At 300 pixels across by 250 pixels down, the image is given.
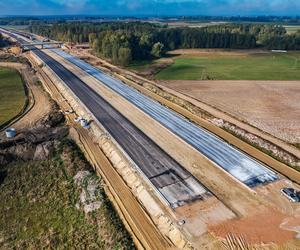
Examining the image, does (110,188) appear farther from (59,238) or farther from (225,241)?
(225,241)

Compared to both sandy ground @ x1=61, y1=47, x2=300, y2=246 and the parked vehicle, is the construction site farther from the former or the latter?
the parked vehicle

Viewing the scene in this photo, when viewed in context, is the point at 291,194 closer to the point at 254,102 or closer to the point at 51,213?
the point at 51,213

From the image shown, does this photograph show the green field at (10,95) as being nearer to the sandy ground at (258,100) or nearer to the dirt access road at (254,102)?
the dirt access road at (254,102)

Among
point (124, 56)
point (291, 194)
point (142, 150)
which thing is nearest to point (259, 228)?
point (291, 194)

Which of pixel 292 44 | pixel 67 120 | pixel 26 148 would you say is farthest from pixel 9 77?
pixel 292 44

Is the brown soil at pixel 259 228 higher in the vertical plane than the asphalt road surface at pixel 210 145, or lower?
higher

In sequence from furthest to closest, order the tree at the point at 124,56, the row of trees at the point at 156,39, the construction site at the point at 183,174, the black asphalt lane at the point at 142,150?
1. the row of trees at the point at 156,39
2. the tree at the point at 124,56
3. the black asphalt lane at the point at 142,150
4. the construction site at the point at 183,174

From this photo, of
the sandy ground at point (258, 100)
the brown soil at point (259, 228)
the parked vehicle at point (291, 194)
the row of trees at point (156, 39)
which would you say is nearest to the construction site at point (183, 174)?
the brown soil at point (259, 228)

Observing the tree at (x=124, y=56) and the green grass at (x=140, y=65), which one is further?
the tree at (x=124, y=56)
